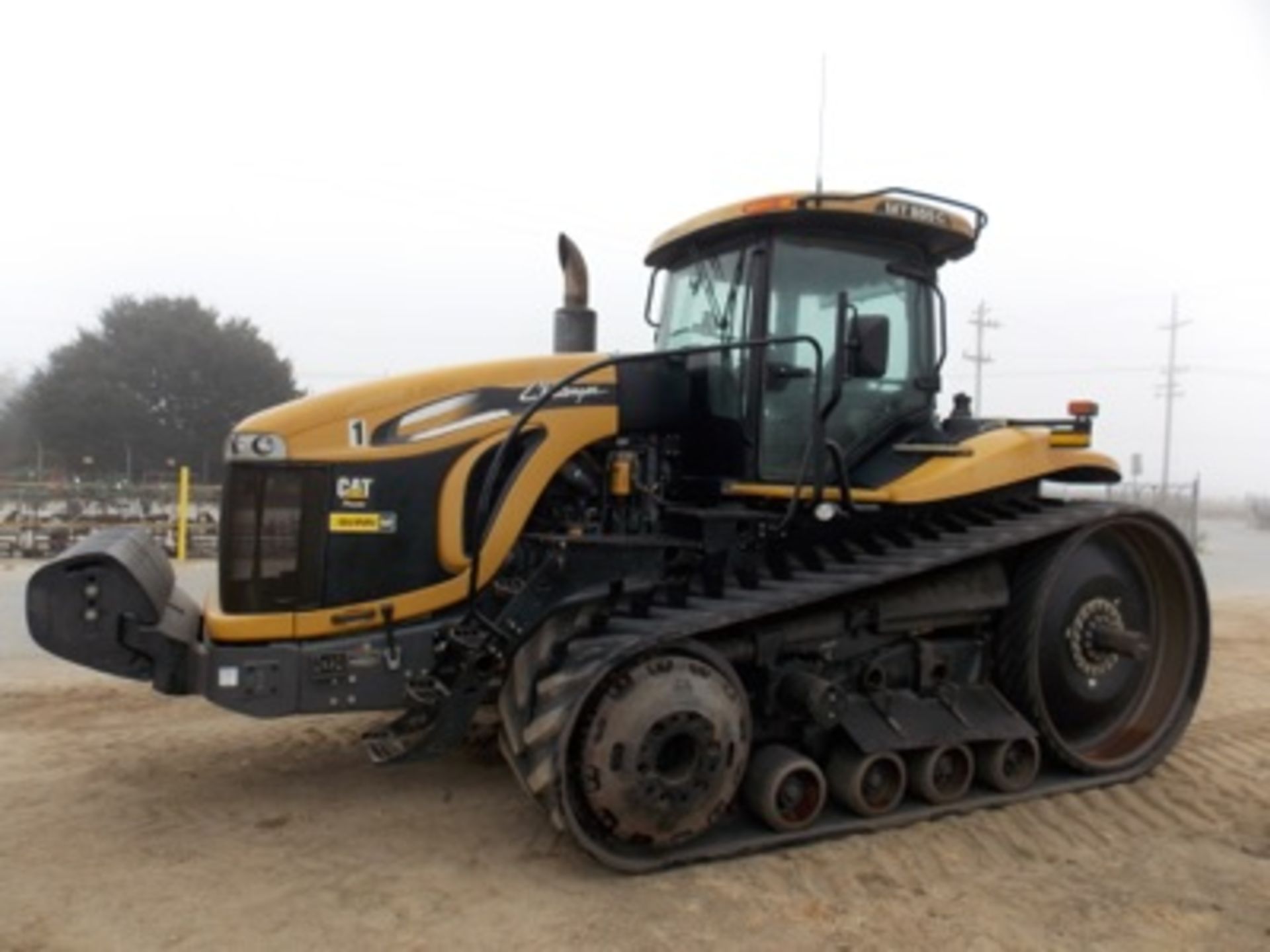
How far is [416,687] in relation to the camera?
471 centimetres

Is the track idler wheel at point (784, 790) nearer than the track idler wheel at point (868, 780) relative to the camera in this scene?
Yes

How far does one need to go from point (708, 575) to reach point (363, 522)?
1.64m

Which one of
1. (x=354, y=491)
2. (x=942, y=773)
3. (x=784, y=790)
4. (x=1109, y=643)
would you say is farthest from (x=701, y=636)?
(x=1109, y=643)

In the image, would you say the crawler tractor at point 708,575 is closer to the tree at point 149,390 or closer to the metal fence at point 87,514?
the metal fence at point 87,514

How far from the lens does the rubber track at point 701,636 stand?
4.22 meters

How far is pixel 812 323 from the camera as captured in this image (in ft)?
17.4

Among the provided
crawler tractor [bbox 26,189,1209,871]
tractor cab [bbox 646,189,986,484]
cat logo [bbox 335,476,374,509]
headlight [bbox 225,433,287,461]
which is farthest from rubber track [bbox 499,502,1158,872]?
headlight [bbox 225,433,287,461]

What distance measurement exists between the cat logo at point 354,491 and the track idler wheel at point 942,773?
291 cm

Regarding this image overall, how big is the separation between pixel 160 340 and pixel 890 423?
3763cm

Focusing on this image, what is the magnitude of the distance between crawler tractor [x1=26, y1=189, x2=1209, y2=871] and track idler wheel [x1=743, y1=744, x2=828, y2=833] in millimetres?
14

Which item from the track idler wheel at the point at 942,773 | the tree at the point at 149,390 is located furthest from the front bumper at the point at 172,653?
the tree at the point at 149,390

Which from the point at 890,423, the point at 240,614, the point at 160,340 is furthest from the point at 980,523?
the point at 160,340

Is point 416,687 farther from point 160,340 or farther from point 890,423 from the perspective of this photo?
point 160,340

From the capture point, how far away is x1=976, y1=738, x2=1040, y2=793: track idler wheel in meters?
5.25
